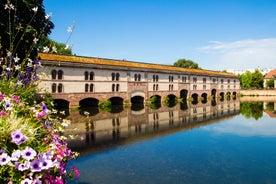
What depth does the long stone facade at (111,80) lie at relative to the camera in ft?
99.2

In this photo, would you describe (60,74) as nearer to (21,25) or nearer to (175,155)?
(21,25)

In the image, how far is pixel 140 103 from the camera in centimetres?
4169

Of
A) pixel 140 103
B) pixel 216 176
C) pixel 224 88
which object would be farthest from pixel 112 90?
pixel 224 88

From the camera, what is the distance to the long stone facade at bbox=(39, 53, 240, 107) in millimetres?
30250

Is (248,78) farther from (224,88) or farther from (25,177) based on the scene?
(25,177)

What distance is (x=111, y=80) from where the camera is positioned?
36.4 meters

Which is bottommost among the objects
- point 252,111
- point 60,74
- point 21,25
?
point 252,111

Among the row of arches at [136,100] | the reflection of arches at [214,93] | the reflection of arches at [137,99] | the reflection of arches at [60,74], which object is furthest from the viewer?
the reflection of arches at [214,93]

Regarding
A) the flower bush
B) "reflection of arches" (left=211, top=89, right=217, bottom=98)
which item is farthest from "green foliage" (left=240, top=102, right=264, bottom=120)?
the flower bush

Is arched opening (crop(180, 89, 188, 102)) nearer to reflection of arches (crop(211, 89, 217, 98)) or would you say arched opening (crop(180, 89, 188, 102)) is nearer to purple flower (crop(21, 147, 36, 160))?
reflection of arches (crop(211, 89, 217, 98))

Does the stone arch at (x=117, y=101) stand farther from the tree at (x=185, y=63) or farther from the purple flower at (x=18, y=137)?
the tree at (x=185, y=63)

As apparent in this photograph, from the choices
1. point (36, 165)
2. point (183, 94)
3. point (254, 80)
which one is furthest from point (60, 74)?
point (254, 80)

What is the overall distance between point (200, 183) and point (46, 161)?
257 inches

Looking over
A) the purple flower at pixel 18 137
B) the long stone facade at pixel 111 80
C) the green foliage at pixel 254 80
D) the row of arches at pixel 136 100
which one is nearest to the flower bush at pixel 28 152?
the purple flower at pixel 18 137
